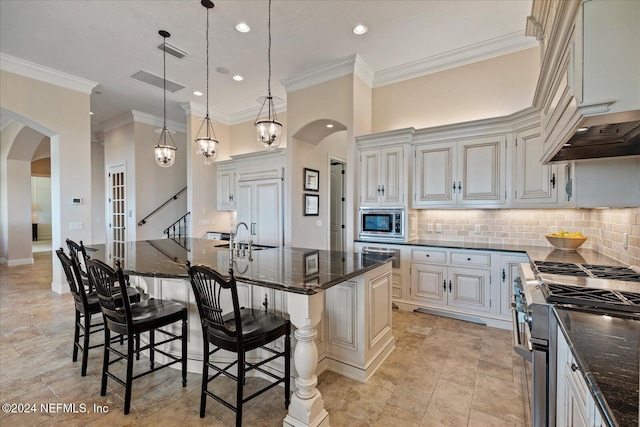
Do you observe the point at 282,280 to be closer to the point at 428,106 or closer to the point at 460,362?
the point at 460,362

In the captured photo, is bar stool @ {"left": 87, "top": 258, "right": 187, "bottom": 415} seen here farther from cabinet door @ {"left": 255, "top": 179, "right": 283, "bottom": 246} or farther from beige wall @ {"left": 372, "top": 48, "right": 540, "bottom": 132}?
beige wall @ {"left": 372, "top": 48, "right": 540, "bottom": 132}

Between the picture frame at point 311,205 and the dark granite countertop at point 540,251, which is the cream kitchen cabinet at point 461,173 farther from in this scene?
the picture frame at point 311,205

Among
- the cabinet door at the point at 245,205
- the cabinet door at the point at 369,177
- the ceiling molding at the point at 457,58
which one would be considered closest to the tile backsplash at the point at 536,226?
the cabinet door at the point at 369,177

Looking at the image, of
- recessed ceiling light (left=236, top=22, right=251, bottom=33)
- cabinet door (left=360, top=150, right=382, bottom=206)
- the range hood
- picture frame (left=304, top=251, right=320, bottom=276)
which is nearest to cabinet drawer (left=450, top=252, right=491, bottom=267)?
cabinet door (left=360, top=150, right=382, bottom=206)

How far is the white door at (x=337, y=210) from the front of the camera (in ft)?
21.3

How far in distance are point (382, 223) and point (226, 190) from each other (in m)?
3.91

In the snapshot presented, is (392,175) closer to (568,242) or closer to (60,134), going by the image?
(568,242)

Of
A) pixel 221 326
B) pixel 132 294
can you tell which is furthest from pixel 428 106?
pixel 132 294

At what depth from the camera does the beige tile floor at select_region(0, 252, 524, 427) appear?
190 centimetres

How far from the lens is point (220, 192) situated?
6.62 m

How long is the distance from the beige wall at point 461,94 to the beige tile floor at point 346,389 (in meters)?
2.90

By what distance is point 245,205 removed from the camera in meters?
5.82

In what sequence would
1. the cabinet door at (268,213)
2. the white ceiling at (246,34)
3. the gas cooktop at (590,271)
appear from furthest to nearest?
the cabinet door at (268,213) → the white ceiling at (246,34) → the gas cooktop at (590,271)

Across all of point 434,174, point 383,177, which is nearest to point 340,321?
point 383,177
